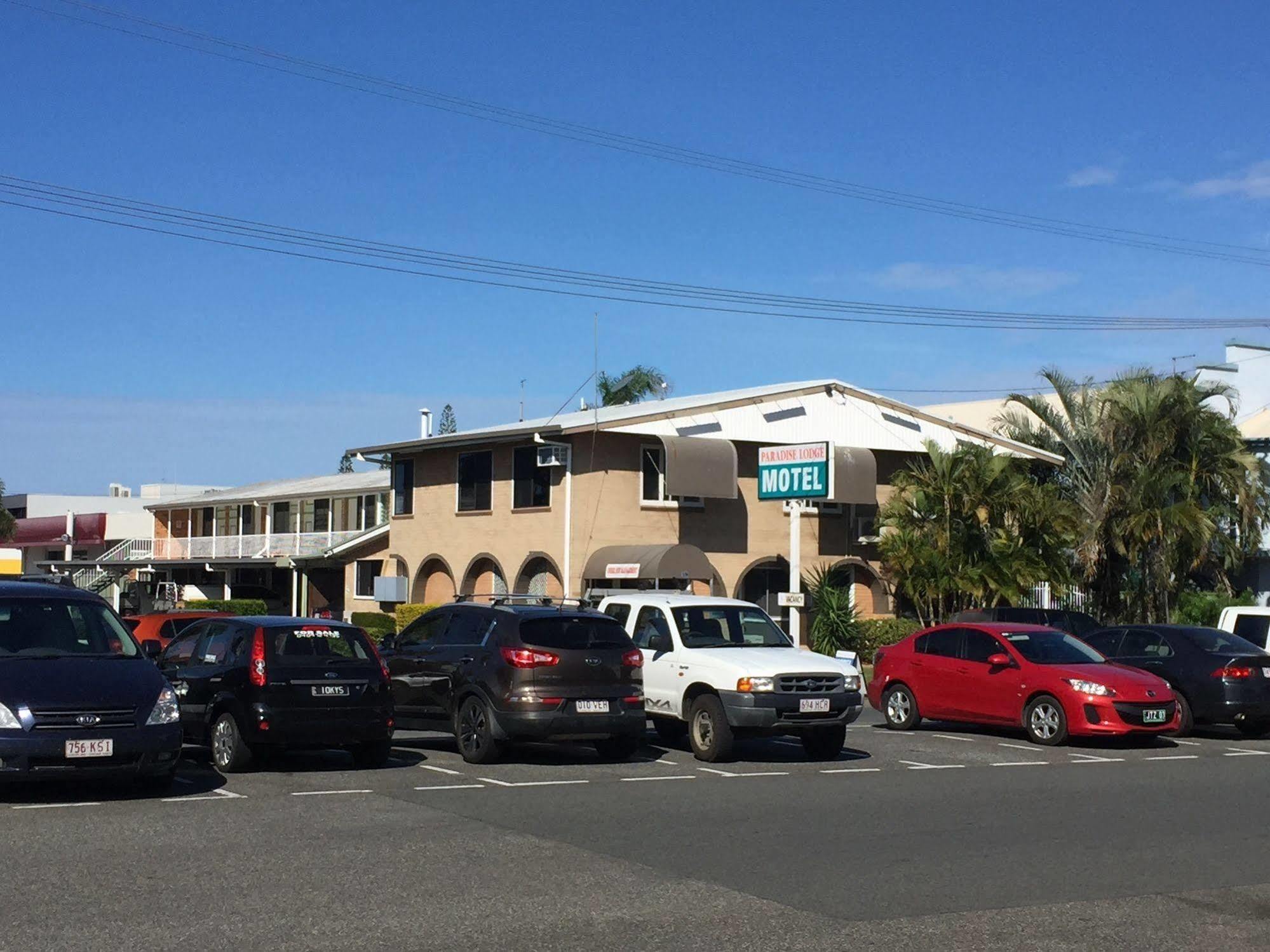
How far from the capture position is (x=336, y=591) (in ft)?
174

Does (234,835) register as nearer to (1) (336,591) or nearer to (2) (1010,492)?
(2) (1010,492)

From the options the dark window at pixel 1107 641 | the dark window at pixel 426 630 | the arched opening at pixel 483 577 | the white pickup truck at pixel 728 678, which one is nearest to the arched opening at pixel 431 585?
the arched opening at pixel 483 577

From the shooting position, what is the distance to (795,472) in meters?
33.3

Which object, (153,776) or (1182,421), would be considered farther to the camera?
(1182,421)

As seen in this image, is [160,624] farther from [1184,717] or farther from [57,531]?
[57,531]

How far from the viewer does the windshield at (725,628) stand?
17.1 m

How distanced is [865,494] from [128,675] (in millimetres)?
27754

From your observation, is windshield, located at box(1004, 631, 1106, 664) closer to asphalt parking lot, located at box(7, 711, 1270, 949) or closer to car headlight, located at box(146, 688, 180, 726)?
asphalt parking lot, located at box(7, 711, 1270, 949)

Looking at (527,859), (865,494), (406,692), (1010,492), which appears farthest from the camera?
(865,494)

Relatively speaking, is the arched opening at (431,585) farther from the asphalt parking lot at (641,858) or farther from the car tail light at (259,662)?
the car tail light at (259,662)

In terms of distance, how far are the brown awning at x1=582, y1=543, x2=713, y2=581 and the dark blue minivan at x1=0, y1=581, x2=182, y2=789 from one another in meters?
21.1

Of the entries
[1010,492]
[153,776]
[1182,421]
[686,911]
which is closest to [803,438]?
[1010,492]

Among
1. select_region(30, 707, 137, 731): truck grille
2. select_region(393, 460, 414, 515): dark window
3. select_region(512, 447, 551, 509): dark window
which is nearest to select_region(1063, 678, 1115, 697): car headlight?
select_region(30, 707, 137, 731): truck grille

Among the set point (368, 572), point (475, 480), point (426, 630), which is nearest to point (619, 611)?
point (426, 630)
